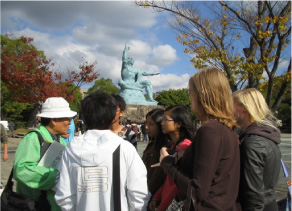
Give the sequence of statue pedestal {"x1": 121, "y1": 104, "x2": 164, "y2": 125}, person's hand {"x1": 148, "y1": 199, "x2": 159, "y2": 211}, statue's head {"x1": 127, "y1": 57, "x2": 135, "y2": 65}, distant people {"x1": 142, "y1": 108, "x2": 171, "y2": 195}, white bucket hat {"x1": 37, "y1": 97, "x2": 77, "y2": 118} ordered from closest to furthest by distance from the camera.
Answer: person's hand {"x1": 148, "y1": 199, "x2": 159, "y2": 211} < white bucket hat {"x1": 37, "y1": 97, "x2": 77, "y2": 118} < distant people {"x1": 142, "y1": 108, "x2": 171, "y2": 195} < statue pedestal {"x1": 121, "y1": 104, "x2": 164, "y2": 125} < statue's head {"x1": 127, "y1": 57, "x2": 135, "y2": 65}

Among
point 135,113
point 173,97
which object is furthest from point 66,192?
point 173,97

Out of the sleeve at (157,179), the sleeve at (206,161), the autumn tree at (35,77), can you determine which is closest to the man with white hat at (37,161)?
the sleeve at (157,179)

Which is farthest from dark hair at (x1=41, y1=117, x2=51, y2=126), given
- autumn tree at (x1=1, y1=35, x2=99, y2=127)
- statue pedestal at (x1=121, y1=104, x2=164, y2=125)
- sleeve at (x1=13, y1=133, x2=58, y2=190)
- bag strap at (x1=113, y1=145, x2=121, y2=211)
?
statue pedestal at (x1=121, y1=104, x2=164, y2=125)

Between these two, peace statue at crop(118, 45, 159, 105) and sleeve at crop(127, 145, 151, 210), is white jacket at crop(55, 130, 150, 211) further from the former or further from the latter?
peace statue at crop(118, 45, 159, 105)

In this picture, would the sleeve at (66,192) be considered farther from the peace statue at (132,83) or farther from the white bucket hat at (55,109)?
the peace statue at (132,83)

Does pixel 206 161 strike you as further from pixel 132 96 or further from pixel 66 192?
pixel 132 96

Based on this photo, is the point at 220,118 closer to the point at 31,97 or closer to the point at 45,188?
the point at 45,188

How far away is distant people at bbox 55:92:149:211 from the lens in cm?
175

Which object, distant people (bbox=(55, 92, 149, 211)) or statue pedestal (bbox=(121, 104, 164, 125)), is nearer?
distant people (bbox=(55, 92, 149, 211))

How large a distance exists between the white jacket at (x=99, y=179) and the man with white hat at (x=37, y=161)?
0.30m

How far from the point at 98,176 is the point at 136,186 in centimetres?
26

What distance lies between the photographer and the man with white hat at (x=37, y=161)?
2.03m

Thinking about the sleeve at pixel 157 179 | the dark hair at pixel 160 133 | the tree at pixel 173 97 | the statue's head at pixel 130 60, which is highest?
the statue's head at pixel 130 60

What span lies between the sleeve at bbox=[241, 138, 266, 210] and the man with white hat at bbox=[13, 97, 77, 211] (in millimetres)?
1395
